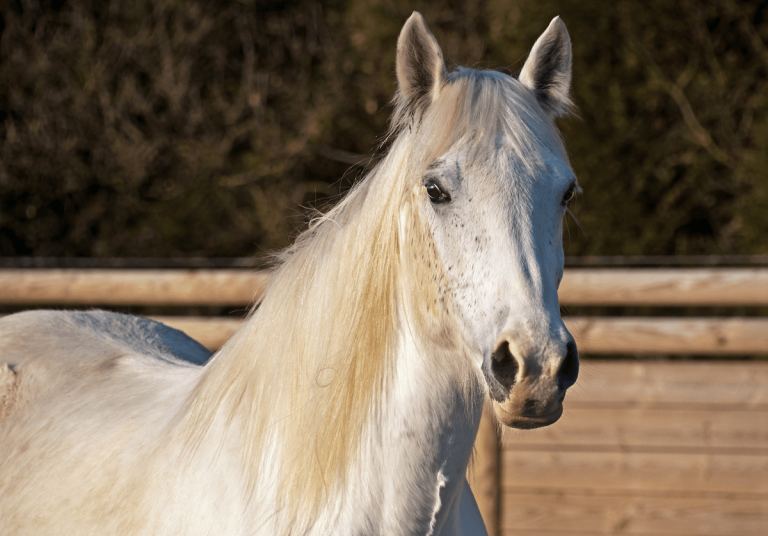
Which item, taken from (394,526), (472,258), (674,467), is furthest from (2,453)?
(674,467)

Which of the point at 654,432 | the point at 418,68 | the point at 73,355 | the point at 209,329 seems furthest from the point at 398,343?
the point at 654,432

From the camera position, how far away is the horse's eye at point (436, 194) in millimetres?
1304

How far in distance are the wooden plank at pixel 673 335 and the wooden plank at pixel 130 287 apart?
1769 mm

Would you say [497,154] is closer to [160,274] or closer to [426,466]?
[426,466]

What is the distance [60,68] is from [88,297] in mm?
3879

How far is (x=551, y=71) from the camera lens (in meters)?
1.53

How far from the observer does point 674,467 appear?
11.5 feet

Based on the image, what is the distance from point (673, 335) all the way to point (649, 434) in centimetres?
50

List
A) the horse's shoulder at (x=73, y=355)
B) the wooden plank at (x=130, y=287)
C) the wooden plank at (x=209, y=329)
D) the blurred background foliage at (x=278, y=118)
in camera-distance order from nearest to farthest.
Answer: the horse's shoulder at (x=73, y=355) → the wooden plank at (x=209, y=329) → the wooden plank at (x=130, y=287) → the blurred background foliage at (x=278, y=118)

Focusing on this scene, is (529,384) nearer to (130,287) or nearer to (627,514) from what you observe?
(627,514)

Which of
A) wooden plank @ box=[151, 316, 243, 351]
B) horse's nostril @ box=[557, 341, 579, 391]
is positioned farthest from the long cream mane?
wooden plank @ box=[151, 316, 243, 351]

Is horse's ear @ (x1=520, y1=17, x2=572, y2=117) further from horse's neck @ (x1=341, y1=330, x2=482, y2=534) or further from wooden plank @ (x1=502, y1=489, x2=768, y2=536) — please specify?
wooden plank @ (x1=502, y1=489, x2=768, y2=536)

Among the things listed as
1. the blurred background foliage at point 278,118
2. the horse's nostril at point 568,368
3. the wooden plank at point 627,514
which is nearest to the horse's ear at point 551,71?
the horse's nostril at point 568,368

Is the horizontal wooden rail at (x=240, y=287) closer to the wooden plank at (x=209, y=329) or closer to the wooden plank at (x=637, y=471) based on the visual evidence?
the wooden plank at (x=209, y=329)
